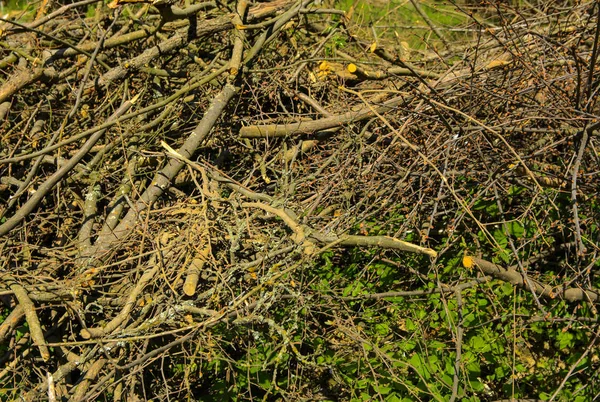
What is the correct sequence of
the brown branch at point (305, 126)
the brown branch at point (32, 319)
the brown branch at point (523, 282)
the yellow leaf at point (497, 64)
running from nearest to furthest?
the brown branch at point (32, 319)
the brown branch at point (523, 282)
the yellow leaf at point (497, 64)
the brown branch at point (305, 126)

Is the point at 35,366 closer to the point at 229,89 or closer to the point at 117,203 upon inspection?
the point at 117,203

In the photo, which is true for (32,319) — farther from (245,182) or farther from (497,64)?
(497,64)

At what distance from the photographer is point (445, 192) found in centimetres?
329

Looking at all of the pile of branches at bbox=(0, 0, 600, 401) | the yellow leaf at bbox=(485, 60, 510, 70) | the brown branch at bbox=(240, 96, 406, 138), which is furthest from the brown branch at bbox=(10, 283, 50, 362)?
the yellow leaf at bbox=(485, 60, 510, 70)

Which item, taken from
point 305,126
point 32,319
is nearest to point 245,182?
point 305,126

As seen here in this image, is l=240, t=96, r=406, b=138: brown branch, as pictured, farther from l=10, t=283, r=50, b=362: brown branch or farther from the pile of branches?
l=10, t=283, r=50, b=362: brown branch

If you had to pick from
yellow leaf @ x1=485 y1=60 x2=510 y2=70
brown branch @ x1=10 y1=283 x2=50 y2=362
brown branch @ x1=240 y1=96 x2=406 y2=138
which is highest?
yellow leaf @ x1=485 y1=60 x2=510 y2=70

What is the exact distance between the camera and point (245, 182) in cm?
344

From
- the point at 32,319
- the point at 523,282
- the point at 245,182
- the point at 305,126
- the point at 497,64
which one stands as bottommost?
the point at 523,282

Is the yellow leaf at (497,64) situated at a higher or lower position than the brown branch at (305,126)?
higher

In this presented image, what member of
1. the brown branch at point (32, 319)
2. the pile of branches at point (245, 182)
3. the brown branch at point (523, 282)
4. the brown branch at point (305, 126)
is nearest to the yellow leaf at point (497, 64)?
the pile of branches at point (245, 182)

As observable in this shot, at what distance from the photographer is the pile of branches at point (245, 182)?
2.84 meters

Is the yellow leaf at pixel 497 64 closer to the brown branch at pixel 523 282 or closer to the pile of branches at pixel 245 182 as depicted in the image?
the pile of branches at pixel 245 182

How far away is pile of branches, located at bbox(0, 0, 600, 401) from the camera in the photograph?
2836mm
